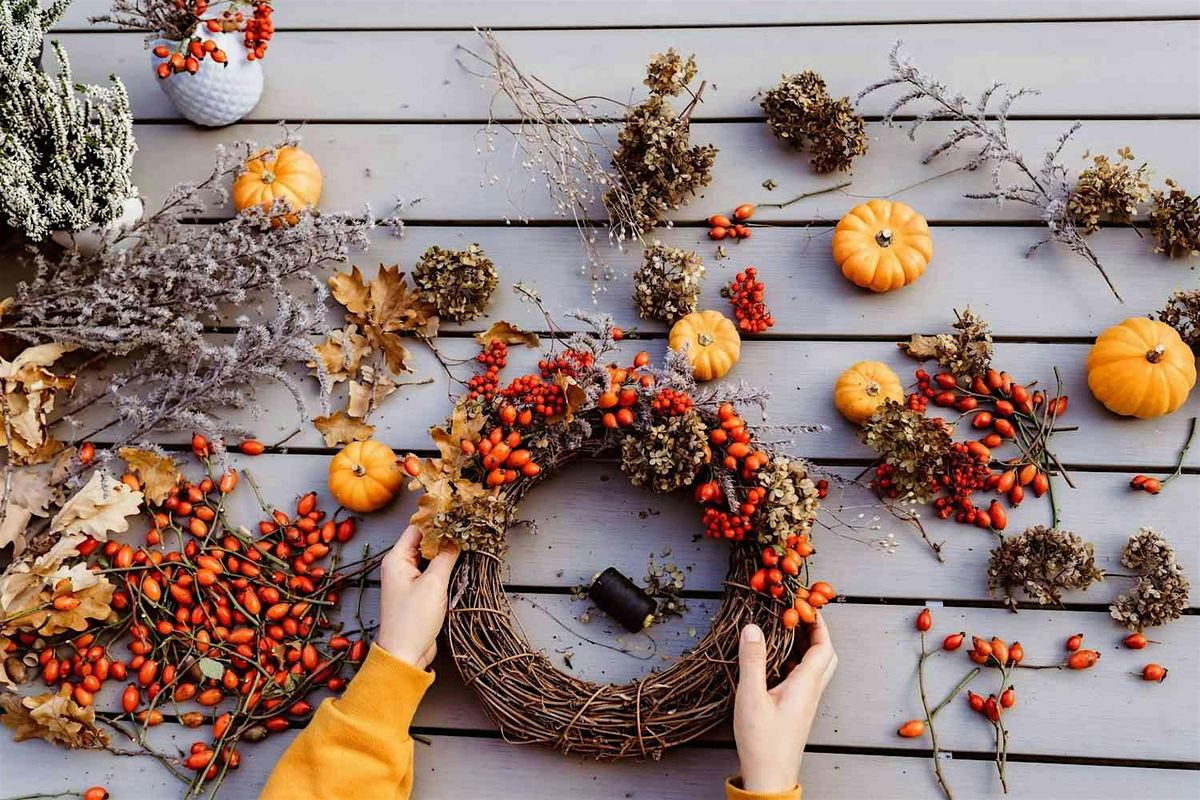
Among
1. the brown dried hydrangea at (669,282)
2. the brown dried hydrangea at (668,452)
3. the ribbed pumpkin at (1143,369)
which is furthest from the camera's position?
the brown dried hydrangea at (669,282)

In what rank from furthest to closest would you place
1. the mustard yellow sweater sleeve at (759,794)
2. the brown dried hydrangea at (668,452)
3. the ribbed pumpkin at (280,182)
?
the ribbed pumpkin at (280,182) → the brown dried hydrangea at (668,452) → the mustard yellow sweater sleeve at (759,794)

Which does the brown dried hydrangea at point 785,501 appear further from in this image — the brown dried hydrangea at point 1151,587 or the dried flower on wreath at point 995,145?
the dried flower on wreath at point 995,145

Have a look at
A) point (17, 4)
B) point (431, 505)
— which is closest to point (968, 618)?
point (431, 505)

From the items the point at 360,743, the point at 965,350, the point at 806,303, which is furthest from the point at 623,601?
the point at 965,350

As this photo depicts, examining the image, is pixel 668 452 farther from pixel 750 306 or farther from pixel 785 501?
pixel 750 306

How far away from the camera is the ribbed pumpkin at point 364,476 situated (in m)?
2.03

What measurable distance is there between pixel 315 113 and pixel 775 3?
1.21 meters

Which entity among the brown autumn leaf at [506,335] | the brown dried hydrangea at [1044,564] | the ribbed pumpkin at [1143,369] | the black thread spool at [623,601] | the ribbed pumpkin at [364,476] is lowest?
the black thread spool at [623,601]

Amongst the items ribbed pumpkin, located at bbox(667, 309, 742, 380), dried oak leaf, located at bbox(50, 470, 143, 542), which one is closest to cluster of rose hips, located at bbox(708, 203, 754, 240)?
ribbed pumpkin, located at bbox(667, 309, 742, 380)

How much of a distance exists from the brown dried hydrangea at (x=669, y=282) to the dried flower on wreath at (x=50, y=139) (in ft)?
3.80

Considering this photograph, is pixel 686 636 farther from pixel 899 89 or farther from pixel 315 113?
pixel 315 113

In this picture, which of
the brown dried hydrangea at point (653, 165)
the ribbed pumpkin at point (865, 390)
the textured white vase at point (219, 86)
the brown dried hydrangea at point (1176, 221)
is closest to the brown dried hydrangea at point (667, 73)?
the brown dried hydrangea at point (653, 165)

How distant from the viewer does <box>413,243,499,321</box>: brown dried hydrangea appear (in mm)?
2129

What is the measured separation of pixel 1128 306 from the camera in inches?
83.6
